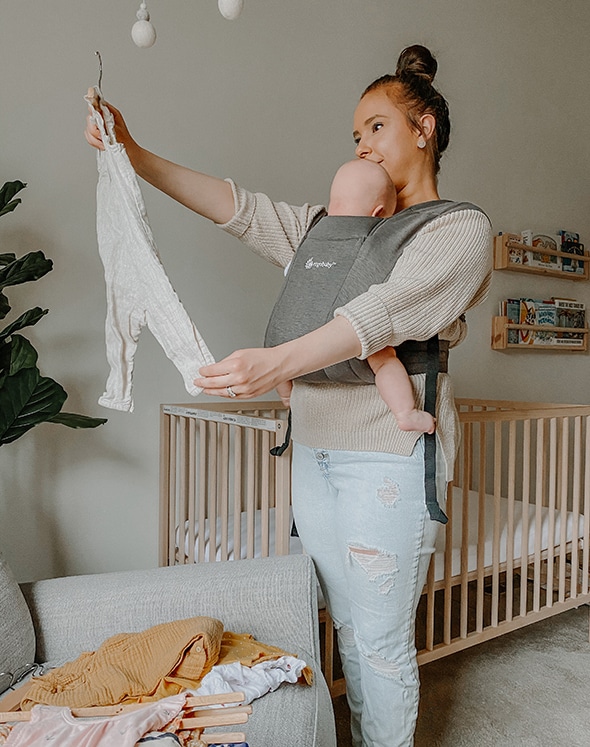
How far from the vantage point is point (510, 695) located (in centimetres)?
196

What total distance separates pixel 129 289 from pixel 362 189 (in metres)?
0.45

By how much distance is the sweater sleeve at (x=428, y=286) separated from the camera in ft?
3.18

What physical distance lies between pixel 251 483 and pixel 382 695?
1.95ft

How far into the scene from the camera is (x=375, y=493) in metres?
1.15

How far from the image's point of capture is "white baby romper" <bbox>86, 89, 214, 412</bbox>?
0.96 m

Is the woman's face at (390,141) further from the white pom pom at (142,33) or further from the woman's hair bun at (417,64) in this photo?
the white pom pom at (142,33)

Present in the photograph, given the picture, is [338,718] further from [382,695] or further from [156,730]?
[156,730]

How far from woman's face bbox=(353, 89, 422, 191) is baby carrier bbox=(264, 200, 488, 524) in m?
0.12

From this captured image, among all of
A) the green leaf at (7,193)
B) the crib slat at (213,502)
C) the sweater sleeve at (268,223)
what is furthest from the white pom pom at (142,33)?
the crib slat at (213,502)

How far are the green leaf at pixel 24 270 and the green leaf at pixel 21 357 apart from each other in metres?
0.16

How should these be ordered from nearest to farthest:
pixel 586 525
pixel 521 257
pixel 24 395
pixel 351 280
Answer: pixel 351 280, pixel 24 395, pixel 586 525, pixel 521 257

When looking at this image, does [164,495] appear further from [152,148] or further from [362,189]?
[362,189]

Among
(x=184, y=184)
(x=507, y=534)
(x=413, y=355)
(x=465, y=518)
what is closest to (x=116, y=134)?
(x=184, y=184)

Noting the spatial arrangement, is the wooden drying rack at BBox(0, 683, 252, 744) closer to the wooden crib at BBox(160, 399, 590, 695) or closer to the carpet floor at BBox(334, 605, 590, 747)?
the wooden crib at BBox(160, 399, 590, 695)
